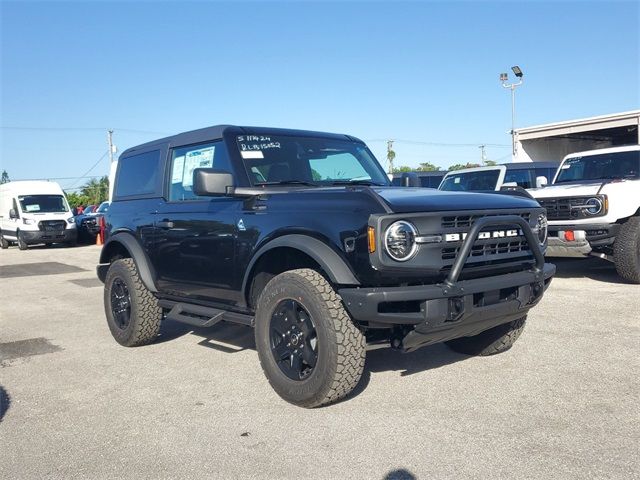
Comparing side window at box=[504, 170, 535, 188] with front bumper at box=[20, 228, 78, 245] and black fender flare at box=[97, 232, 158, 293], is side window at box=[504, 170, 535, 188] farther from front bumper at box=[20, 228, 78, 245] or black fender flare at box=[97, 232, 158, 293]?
front bumper at box=[20, 228, 78, 245]

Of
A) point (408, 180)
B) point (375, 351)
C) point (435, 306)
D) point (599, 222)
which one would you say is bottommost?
point (375, 351)

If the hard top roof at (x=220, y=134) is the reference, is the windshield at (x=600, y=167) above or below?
below

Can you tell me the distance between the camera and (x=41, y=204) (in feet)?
69.7

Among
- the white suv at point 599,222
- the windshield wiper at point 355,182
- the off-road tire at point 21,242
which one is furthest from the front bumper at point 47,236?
the windshield wiper at point 355,182

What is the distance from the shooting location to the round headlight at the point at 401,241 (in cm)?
342

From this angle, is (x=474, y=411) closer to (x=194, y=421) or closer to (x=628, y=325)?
(x=194, y=421)

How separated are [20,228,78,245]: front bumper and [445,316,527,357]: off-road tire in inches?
737

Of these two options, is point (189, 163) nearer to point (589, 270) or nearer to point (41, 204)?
point (589, 270)

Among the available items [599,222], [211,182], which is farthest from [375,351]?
[599,222]

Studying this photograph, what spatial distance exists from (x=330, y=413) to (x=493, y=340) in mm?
1738

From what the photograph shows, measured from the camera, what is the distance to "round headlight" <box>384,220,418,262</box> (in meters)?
3.42

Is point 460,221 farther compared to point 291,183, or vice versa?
point 291,183

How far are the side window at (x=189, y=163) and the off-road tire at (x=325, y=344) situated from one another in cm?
136

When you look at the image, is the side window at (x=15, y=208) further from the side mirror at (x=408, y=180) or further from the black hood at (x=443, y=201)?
the black hood at (x=443, y=201)
